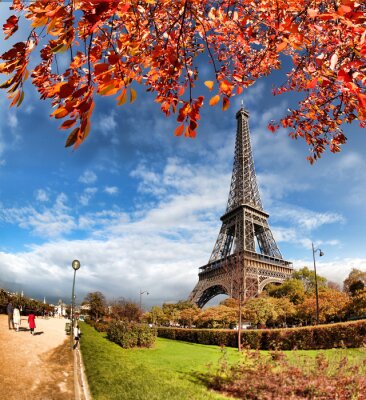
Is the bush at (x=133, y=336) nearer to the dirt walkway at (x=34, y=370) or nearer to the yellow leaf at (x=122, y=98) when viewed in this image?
the dirt walkway at (x=34, y=370)

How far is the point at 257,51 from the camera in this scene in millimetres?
7039

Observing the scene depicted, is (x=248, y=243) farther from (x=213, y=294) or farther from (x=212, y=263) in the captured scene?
(x=213, y=294)

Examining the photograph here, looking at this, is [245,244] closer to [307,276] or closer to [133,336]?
[307,276]

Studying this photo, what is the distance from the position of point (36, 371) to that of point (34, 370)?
0.39 ft

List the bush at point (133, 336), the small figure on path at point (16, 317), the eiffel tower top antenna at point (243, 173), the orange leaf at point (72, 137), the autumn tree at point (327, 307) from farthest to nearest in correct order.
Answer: the eiffel tower top antenna at point (243, 173) → the autumn tree at point (327, 307) → the bush at point (133, 336) → the small figure on path at point (16, 317) → the orange leaf at point (72, 137)

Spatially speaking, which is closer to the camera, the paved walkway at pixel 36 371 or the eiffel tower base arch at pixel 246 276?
the paved walkway at pixel 36 371

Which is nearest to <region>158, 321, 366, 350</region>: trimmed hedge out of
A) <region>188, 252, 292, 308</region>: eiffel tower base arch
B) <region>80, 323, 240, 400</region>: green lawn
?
<region>80, 323, 240, 400</region>: green lawn

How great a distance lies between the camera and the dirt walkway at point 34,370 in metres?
8.05

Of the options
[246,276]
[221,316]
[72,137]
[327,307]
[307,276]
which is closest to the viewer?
[72,137]

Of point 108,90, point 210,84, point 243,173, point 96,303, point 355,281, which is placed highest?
point 243,173

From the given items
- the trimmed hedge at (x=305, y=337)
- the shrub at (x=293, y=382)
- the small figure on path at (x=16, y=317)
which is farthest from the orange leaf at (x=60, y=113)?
the small figure on path at (x=16, y=317)

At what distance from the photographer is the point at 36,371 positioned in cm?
1006

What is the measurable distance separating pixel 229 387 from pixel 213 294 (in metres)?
48.7

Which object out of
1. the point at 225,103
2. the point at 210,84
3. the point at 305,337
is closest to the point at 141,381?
the point at 225,103
